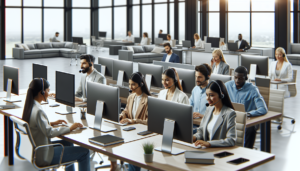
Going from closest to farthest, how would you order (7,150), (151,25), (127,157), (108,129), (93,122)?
(127,157)
(108,129)
(93,122)
(7,150)
(151,25)

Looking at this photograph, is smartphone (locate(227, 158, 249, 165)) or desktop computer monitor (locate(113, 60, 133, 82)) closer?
smartphone (locate(227, 158, 249, 165))

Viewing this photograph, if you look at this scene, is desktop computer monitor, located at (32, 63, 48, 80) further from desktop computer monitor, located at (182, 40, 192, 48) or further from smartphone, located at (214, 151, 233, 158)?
desktop computer monitor, located at (182, 40, 192, 48)

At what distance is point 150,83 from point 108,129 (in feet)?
6.48

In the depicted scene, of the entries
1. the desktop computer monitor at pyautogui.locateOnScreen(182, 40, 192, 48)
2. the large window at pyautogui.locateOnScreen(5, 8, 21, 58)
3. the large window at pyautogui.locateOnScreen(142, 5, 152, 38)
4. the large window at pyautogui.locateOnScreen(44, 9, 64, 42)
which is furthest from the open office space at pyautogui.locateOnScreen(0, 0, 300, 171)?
the large window at pyautogui.locateOnScreen(142, 5, 152, 38)

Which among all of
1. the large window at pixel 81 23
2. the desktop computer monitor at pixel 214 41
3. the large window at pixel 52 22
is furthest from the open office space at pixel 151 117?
the large window at pixel 81 23

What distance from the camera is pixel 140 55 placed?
601 inches

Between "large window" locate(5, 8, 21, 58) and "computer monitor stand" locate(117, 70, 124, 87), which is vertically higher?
"large window" locate(5, 8, 21, 58)

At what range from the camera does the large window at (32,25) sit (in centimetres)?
1928

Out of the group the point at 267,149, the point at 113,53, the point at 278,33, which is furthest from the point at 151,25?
the point at 267,149

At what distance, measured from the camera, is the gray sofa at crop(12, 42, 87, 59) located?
1711cm

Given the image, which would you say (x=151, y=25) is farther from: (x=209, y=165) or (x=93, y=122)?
(x=209, y=165)

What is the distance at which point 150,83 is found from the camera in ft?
18.9

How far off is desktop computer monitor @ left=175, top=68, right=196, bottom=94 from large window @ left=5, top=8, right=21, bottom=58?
51.0 feet

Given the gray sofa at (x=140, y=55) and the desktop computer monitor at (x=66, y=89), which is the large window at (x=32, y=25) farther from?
the desktop computer monitor at (x=66, y=89)
